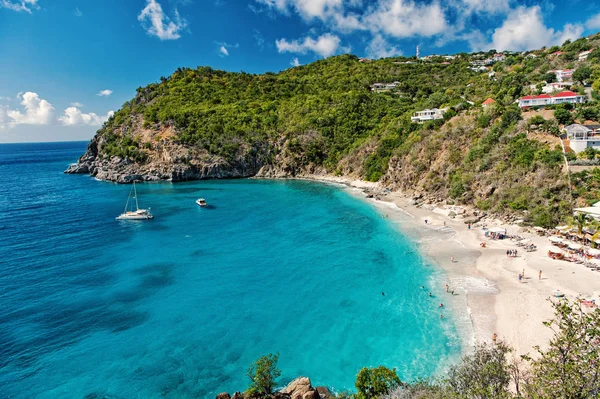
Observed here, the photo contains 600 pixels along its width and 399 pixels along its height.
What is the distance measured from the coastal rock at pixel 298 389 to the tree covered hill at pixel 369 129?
38778 millimetres

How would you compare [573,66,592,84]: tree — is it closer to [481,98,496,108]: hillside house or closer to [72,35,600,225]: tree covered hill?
[72,35,600,225]: tree covered hill

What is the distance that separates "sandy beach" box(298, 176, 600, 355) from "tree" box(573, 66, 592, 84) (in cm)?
4635

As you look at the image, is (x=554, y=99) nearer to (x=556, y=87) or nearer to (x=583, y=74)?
(x=556, y=87)

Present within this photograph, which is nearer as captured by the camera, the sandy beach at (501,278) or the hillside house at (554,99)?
the sandy beach at (501,278)

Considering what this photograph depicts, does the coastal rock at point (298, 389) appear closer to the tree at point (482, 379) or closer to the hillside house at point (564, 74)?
the tree at point (482, 379)

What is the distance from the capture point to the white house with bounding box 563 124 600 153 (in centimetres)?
4550

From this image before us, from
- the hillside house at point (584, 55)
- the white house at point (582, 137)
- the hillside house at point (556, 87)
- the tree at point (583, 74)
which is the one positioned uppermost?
the hillside house at point (584, 55)

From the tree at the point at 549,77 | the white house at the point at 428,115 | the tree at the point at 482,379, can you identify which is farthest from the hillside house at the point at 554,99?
the tree at the point at 482,379

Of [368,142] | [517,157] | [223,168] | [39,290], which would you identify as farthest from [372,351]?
[223,168]

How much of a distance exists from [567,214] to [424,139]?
33.5 metres

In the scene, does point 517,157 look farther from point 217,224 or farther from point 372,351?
point 217,224

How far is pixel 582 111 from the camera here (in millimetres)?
51094

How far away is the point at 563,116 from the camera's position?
167 ft

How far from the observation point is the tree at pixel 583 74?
222 ft
